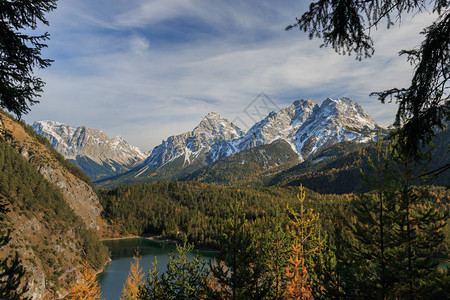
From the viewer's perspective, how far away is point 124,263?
350ft

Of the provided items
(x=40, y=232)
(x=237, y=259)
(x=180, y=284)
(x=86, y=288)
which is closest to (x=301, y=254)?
(x=237, y=259)

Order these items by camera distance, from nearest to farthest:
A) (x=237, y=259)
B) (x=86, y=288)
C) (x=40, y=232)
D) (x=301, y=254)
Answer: (x=237, y=259), (x=301, y=254), (x=86, y=288), (x=40, y=232)

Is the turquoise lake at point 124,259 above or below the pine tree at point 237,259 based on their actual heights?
below

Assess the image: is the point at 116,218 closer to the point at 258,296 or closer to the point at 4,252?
the point at 4,252

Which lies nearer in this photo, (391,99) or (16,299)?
(391,99)

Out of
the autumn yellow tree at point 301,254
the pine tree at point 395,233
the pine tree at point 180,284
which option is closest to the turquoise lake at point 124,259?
the pine tree at point 180,284

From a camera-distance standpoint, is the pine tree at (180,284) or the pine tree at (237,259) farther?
the pine tree at (180,284)

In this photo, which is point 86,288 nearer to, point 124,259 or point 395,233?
point 395,233

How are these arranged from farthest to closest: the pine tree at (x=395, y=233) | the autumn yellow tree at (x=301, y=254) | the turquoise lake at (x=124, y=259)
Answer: the turquoise lake at (x=124, y=259), the autumn yellow tree at (x=301, y=254), the pine tree at (x=395, y=233)

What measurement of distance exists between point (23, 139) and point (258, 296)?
15900cm

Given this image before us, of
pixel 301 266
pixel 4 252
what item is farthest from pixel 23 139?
pixel 301 266

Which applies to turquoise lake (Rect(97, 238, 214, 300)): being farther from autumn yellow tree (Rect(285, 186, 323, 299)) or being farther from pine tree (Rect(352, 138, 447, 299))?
pine tree (Rect(352, 138, 447, 299))

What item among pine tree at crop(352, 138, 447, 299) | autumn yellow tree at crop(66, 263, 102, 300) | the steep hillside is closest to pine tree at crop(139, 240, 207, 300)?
autumn yellow tree at crop(66, 263, 102, 300)

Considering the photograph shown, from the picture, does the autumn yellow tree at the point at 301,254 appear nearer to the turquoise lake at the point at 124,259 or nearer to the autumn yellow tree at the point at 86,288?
the autumn yellow tree at the point at 86,288
